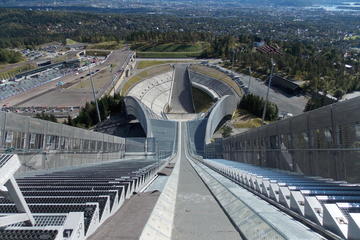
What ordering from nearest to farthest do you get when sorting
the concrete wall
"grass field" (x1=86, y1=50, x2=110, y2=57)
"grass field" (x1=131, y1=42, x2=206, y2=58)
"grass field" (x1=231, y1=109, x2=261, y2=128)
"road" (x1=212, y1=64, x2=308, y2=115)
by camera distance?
the concrete wall, "grass field" (x1=231, y1=109, x2=261, y2=128), "road" (x1=212, y1=64, x2=308, y2=115), "grass field" (x1=131, y1=42, x2=206, y2=58), "grass field" (x1=86, y1=50, x2=110, y2=57)

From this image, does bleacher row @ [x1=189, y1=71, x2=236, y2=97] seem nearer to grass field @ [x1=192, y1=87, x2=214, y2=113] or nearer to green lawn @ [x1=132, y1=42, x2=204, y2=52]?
grass field @ [x1=192, y1=87, x2=214, y2=113]

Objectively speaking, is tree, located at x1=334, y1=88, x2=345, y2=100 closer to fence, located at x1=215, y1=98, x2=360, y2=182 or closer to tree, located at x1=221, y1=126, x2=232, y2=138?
tree, located at x1=221, y1=126, x2=232, y2=138

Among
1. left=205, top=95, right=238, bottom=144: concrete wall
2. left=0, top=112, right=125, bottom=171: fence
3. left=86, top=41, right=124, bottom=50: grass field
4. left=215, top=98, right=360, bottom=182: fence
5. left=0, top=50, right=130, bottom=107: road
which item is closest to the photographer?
left=215, top=98, right=360, bottom=182: fence

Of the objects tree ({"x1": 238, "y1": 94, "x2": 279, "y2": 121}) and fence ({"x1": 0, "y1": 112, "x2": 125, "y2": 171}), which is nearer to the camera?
fence ({"x1": 0, "y1": 112, "x2": 125, "y2": 171})

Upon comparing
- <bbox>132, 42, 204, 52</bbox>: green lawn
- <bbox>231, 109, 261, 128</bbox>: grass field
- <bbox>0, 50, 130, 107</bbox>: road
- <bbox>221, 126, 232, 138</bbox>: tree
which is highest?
<bbox>132, 42, 204, 52</bbox>: green lawn

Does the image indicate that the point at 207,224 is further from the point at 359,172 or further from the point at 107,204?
the point at 359,172

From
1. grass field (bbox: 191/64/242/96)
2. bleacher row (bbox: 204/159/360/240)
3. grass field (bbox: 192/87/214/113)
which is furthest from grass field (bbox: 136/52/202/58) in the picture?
bleacher row (bbox: 204/159/360/240)

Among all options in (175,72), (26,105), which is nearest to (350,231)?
(26,105)

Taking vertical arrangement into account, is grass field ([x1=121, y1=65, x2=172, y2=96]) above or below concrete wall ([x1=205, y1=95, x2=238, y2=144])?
above
